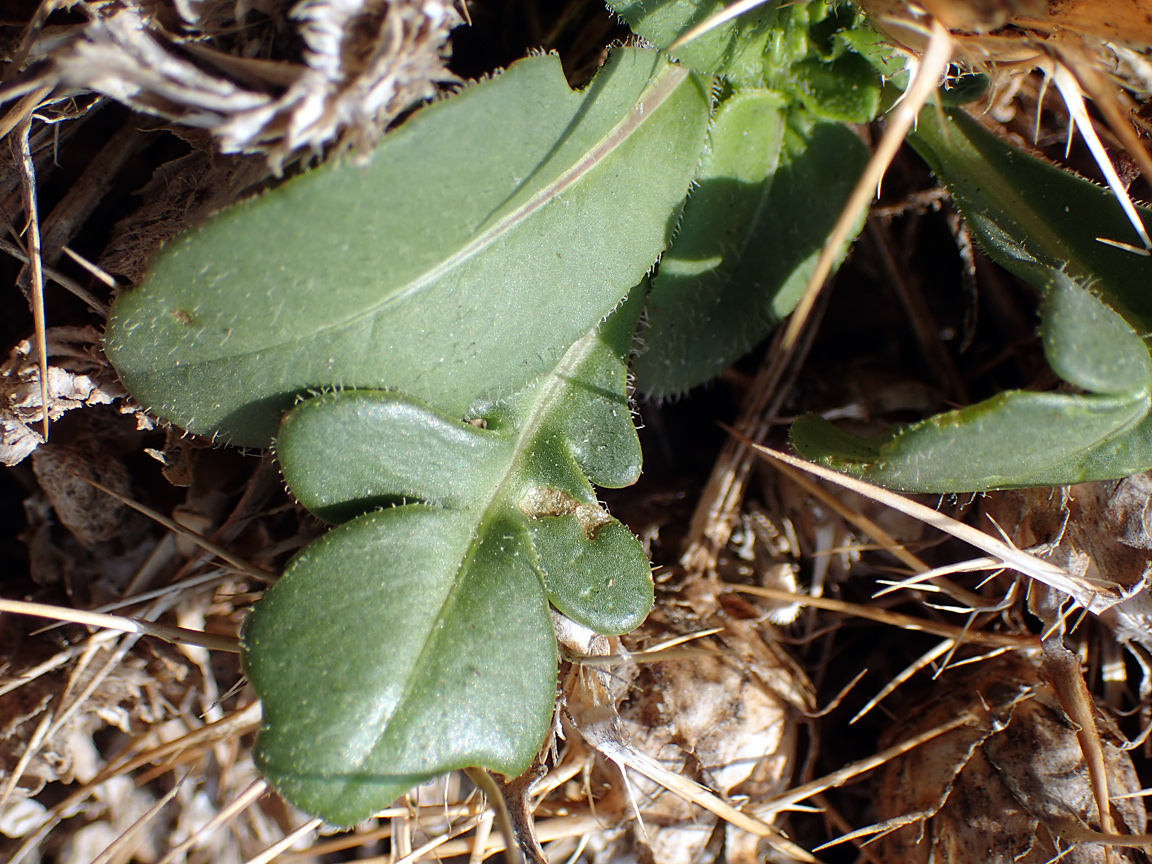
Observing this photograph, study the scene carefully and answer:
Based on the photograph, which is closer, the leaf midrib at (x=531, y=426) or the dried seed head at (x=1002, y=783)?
the leaf midrib at (x=531, y=426)

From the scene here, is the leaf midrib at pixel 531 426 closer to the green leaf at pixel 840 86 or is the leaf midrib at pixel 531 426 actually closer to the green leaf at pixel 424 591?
the green leaf at pixel 424 591

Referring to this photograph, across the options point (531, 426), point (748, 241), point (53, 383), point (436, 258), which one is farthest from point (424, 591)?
point (748, 241)

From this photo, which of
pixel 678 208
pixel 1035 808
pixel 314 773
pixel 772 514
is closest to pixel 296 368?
pixel 314 773

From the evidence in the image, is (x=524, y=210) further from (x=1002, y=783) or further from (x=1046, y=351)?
(x=1002, y=783)

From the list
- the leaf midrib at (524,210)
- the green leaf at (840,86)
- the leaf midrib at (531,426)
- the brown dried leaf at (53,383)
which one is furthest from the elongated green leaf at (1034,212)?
the brown dried leaf at (53,383)

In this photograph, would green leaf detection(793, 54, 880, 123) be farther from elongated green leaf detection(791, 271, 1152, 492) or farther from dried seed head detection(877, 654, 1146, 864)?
dried seed head detection(877, 654, 1146, 864)

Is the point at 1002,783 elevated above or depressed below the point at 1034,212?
below

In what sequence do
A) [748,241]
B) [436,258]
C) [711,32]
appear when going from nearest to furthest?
1. [436,258]
2. [711,32]
3. [748,241]
